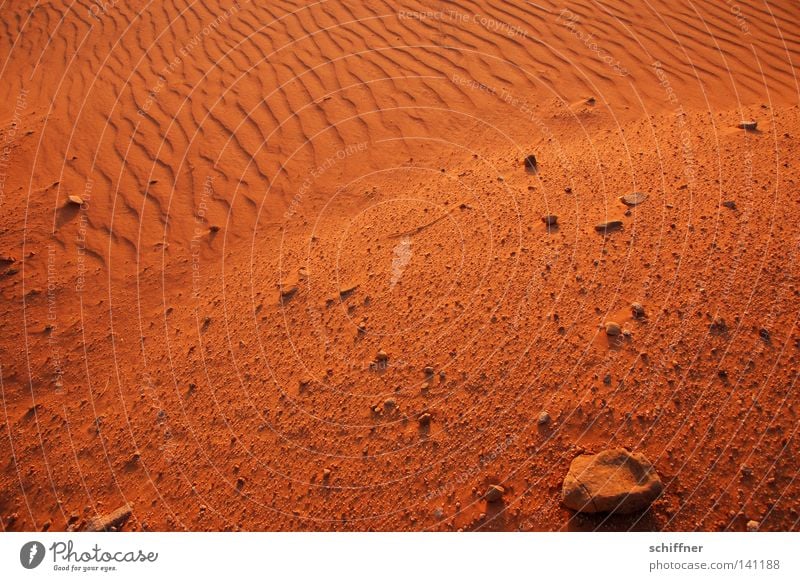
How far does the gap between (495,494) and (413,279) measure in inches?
78.4

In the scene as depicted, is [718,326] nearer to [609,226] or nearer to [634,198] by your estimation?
[609,226]

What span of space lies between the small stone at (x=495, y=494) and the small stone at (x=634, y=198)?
9.62ft

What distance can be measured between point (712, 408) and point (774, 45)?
257 inches

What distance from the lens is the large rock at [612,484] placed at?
325 cm

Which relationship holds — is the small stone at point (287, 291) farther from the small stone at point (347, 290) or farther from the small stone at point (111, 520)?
the small stone at point (111, 520)

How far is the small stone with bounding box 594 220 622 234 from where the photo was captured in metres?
4.85

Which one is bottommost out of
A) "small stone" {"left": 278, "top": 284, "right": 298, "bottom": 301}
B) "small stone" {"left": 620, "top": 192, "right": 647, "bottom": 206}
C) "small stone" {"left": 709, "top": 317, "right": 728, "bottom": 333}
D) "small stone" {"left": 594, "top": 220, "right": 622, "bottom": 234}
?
"small stone" {"left": 709, "top": 317, "right": 728, "bottom": 333}

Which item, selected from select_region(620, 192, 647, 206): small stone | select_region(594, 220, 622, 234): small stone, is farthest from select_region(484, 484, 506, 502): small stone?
select_region(620, 192, 647, 206): small stone

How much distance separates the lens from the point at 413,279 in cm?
486

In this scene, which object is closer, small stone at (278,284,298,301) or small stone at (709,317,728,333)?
small stone at (709,317,728,333)

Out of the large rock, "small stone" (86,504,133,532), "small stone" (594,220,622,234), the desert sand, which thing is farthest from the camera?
"small stone" (594,220,622,234)

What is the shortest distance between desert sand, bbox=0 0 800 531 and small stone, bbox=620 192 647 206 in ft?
0.10

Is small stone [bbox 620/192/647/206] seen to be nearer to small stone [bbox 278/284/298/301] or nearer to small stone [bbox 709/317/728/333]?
small stone [bbox 709/317/728/333]

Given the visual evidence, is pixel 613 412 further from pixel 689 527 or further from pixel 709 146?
pixel 709 146
